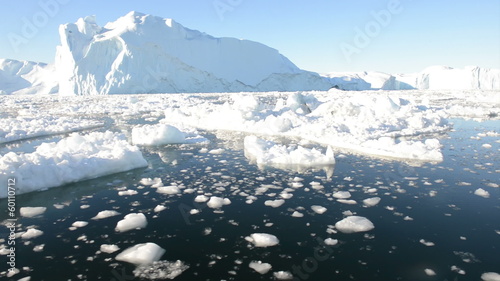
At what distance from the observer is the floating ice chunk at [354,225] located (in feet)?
13.3

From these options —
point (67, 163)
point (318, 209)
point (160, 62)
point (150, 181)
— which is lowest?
point (318, 209)

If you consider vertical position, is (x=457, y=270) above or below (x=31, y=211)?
below

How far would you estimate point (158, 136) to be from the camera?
33.5ft

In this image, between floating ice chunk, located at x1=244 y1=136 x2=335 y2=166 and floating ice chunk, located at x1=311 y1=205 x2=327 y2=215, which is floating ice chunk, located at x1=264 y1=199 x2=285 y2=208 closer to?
floating ice chunk, located at x1=311 y1=205 x2=327 y2=215

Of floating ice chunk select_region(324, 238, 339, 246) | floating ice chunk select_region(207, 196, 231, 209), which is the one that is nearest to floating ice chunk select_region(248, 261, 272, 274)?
floating ice chunk select_region(324, 238, 339, 246)

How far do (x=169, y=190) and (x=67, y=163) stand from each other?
2.37m

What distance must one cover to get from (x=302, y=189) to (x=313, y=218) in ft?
4.03

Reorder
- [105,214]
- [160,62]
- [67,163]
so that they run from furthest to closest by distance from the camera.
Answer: [160,62] < [67,163] < [105,214]

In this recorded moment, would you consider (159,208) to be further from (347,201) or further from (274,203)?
(347,201)

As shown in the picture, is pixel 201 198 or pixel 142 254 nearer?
pixel 142 254

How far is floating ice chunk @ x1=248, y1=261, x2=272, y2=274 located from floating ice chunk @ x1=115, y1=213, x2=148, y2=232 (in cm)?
173

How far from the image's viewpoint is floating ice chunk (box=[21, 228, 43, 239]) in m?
3.99

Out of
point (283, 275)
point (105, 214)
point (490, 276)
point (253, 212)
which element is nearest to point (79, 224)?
point (105, 214)

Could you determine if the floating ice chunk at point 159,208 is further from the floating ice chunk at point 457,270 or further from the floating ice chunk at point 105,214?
the floating ice chunk at point 457,270
